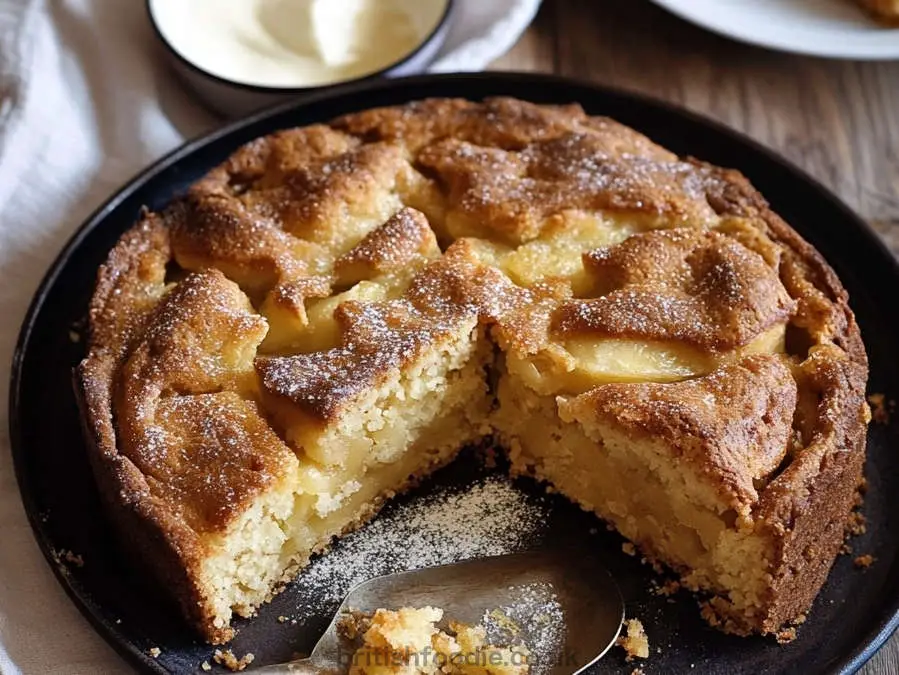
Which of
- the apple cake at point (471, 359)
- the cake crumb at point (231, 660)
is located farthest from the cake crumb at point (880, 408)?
the cake crumb at point (231, 660)

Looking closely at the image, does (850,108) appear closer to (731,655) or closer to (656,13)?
(656,13)

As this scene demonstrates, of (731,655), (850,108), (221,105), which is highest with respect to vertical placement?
(221,105)

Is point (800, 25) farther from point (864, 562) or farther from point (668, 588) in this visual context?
point (668, 588)

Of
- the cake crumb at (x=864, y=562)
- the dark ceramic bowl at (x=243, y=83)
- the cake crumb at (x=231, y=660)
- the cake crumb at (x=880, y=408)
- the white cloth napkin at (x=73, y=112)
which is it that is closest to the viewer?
the cake crumb at (x=231, y=660)

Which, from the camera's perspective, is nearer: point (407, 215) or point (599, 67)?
point (407, 215)

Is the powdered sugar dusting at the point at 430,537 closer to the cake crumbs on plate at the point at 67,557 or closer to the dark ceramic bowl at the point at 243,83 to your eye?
the cake crumbs on plate at the point at 67,557

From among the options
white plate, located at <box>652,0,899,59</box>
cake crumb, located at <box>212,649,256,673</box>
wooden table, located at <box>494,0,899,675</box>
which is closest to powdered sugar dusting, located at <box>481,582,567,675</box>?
cake crumb, located at <box>212,649,256,673</box>

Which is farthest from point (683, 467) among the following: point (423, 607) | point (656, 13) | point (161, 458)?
point (656, 13)
